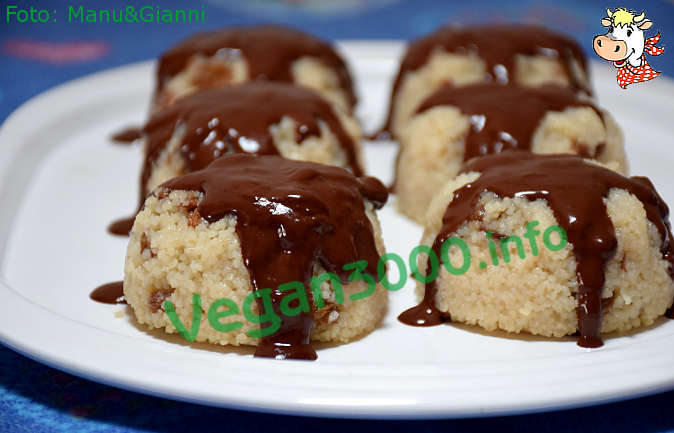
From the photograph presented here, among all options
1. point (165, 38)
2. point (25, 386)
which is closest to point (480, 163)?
point (25, 386)

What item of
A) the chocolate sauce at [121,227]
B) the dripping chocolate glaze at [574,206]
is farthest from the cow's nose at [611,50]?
the chocolate sauce at [121,227]

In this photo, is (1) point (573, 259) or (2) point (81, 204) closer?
(1) point (573, 259)

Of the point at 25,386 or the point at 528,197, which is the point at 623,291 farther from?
the point at 25,386

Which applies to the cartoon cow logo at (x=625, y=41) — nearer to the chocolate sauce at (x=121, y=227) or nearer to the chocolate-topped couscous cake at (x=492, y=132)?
the chocolate-topped couscous cake at (x=492, y=132)

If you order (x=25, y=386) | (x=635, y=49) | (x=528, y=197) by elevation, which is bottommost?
(x=25, y=386)

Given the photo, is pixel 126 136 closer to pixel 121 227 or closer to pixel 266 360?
pixel 121 227

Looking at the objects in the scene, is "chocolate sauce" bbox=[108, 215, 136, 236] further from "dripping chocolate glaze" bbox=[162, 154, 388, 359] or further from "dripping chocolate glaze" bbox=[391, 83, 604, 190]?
"dripping chocolate glaze" bbox=[391, 83, 604, 190]
